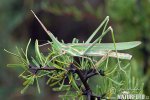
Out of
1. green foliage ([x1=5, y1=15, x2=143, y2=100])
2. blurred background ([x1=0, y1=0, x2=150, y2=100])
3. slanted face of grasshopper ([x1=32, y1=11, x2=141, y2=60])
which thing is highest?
blurred background ([x1=0, y1=0, x2=150, y2=100])

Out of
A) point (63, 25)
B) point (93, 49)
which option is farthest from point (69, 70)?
point (63, 25)

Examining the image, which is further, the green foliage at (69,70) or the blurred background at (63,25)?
the blurred background at (63,25)

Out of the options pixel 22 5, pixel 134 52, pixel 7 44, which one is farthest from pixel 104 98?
pixel 22 5

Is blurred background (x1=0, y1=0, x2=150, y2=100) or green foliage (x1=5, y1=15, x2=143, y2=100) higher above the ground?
blurred background (x1=0, y1=0, x2=150, y2=100)

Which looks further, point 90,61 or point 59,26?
point 59,26

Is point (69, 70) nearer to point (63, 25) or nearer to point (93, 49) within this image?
point (93, 49)

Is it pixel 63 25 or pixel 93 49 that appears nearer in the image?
pixel 93 49

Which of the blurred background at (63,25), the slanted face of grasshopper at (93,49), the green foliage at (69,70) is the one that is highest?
the blurred background at (63,25)

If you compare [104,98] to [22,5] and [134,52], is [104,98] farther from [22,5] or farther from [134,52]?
[22,5]
